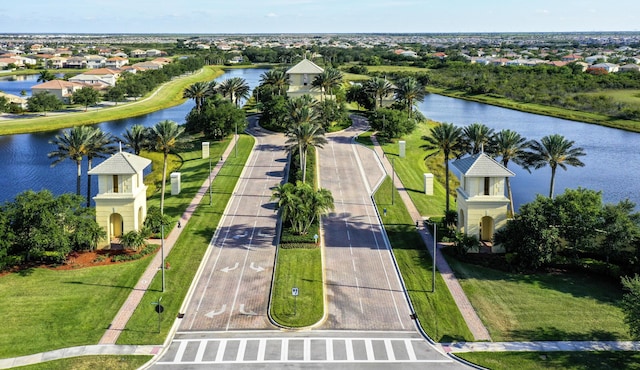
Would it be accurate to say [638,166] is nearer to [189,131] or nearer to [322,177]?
[322,177]

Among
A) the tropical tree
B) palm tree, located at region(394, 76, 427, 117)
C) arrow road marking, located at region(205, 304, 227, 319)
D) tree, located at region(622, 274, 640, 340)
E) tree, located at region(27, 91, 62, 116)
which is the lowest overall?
arrow road marking, located at region(205, 304, 227, 319)

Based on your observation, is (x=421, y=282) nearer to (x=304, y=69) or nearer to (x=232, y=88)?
(x=304, y=69)

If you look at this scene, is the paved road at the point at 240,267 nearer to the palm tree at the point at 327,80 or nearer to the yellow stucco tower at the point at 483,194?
the yellow stucco tower at the point at 483,194

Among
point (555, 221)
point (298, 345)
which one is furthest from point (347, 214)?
point (298, 345)

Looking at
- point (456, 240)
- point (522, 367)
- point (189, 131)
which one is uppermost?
point (189, 131)

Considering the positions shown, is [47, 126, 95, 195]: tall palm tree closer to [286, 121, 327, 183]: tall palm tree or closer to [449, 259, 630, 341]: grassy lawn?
[286, 121, 327, 183]: tall palm tree

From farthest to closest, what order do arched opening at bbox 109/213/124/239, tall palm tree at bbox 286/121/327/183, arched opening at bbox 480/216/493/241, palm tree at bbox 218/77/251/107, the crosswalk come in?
palm tree at bbox 218/77/251/107
tall palm tree at bbox 286/121/327/183
arched opening at bbox 109/213/124/239
arched opening at bbox 480/216/493/241
the crosswalk

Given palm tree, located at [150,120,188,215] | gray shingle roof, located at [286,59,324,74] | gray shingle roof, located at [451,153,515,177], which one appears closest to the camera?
gray shingle roof, located at [451,153,515,177]

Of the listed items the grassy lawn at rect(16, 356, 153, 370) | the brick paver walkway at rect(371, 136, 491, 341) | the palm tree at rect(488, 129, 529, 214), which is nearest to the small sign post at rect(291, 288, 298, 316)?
the grassy lawn at rect(16, 356, 153, 370)
